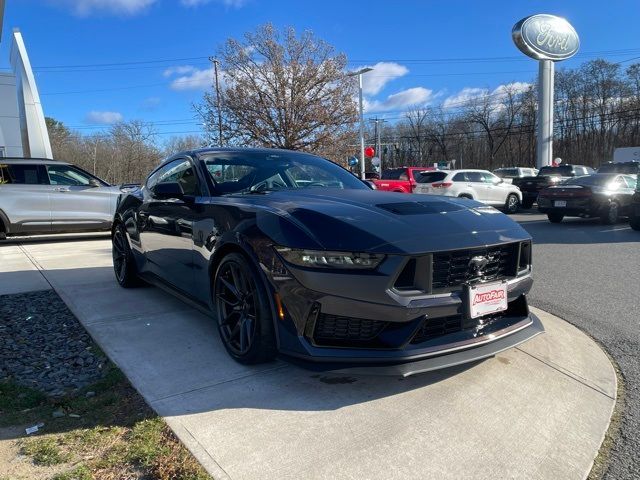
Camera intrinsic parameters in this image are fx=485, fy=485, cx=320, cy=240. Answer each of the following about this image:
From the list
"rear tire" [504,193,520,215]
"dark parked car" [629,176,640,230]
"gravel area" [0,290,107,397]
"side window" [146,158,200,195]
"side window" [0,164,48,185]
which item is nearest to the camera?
"gravel area" [0,290,107,397]

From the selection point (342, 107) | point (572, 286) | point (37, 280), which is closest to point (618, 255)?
point (572, 286)

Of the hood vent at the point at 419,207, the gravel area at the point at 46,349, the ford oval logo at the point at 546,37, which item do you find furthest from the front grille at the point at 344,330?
the ford oval logo at the point at 546,37

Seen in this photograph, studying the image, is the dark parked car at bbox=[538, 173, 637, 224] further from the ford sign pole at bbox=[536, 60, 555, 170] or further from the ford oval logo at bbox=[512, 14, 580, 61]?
the ford oval logo at bbox=[512, 14, 580, 61]

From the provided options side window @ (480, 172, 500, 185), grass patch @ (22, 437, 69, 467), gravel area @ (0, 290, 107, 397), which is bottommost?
grass patch @ (22, 437, 69, 467)

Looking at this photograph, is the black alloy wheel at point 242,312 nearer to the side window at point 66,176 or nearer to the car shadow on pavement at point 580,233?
the car shadow on pavement at point 580,233

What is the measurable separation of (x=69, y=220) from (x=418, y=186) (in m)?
11.6

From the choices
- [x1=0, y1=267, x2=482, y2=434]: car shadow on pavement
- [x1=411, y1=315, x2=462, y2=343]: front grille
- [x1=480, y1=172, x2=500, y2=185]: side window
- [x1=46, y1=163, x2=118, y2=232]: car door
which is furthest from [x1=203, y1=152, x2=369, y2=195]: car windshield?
[x1=480, y1=172, x2=500, y2=185]: side window

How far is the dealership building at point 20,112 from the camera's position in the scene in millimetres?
22594

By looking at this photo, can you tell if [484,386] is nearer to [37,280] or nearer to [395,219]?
[395,219]

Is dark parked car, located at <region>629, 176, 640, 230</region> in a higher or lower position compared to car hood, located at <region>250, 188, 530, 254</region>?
lower

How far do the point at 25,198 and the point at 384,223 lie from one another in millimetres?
9104

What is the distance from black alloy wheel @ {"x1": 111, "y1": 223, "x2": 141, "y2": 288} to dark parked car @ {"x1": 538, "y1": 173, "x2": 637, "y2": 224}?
11.8 metres

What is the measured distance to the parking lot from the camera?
7.50ft

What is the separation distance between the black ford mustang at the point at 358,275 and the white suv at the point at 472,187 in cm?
1364
